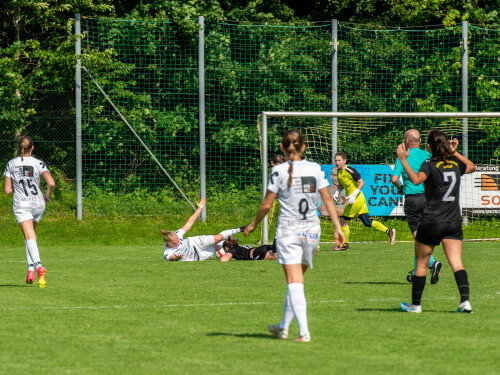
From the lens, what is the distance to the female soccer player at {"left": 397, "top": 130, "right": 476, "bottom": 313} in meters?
8.18

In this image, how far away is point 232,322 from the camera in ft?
25.8

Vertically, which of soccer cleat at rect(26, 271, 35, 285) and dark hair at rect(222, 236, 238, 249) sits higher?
dark hair at rect(222, 236, 238, 249)

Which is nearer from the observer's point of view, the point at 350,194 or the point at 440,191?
the point at 440,191

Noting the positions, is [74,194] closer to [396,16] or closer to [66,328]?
[396,16]

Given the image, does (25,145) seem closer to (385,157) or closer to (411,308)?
(411,308)

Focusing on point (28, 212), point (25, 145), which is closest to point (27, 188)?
point (28, 212)

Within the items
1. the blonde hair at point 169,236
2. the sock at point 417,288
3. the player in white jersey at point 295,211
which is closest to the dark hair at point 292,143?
the player in white jersey at point 295,211

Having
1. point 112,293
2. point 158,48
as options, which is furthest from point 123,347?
point 158,48

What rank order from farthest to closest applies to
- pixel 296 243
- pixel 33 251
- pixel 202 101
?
pixel 202 101 < pixel 33 251 < pixel 296 243

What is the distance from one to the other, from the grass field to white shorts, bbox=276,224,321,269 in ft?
2.26

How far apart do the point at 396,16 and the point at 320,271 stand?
1528 centimetres

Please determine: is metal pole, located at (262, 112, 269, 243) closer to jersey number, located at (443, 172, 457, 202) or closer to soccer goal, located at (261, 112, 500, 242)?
soccer goal, located at (261, 112, 500, 242)

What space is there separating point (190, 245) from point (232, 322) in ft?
22.6

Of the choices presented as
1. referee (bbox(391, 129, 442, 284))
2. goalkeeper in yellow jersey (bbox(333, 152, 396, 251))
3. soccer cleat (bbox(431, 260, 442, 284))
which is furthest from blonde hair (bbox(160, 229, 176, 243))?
soccer cleat (bbox(431, 260, 442, 284))
